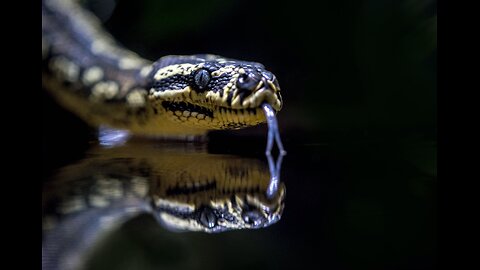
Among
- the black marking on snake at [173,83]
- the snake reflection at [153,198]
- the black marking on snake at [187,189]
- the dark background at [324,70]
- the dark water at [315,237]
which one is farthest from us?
the dark background at [324,70]

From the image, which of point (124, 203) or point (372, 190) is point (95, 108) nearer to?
point (124, 203)

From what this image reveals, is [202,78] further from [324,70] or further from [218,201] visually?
[324,70]

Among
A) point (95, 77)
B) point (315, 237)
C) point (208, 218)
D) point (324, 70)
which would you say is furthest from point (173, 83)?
point (324, 70)

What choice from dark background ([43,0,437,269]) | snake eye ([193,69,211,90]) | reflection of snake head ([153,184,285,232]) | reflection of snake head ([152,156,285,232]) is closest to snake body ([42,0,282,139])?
snake eye ([193,69,211,90])

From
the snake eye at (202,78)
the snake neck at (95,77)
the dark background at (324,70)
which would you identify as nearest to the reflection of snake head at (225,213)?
the dark background at (324,70)

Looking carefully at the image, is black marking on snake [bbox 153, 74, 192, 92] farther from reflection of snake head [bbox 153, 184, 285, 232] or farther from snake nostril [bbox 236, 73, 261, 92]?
reflection of snake head [bbox 153, 184, 285, 232]

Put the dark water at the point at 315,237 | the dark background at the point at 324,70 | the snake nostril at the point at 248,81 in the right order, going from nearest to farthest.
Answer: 1. the dark water at the point at 315,237
2. the snake nostril at the point at 248,81
3. the dark background at the point at 324,70

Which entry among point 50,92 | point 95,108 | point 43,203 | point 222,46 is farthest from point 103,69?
point 43,203

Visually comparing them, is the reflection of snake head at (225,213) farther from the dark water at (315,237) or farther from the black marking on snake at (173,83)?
the black marking on snake at (173,83)
